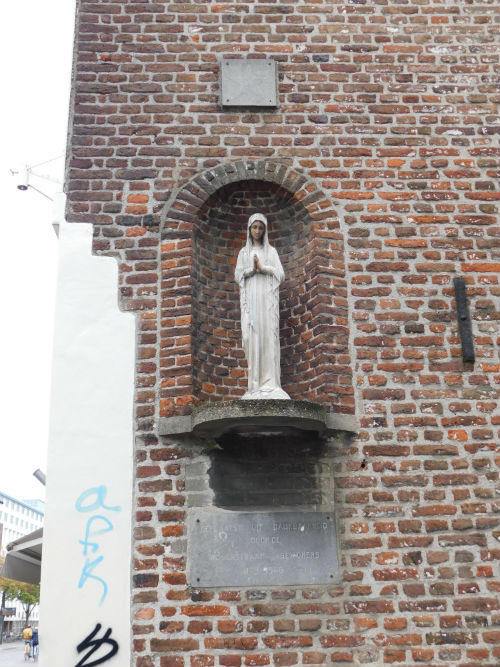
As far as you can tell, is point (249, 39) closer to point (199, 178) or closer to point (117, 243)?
point (199, 178)

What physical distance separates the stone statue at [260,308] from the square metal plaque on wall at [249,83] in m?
1.09

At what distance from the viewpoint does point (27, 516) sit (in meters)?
78.9

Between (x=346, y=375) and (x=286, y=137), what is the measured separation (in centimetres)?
205

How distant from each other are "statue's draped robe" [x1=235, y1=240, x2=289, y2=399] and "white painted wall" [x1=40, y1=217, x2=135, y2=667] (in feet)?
2.82

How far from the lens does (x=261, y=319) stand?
5.32 metres

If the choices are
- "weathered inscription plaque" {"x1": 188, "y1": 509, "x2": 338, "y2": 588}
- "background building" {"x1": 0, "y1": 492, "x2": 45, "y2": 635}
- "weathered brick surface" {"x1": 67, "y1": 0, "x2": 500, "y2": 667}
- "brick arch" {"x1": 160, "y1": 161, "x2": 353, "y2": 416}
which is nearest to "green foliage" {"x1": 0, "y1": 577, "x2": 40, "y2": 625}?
"background building" {"x1": 0, "y1": 492, "x2": 45, "y2": 635}

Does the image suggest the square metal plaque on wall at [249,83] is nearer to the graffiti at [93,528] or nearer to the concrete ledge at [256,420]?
the concrete ledge at [256,420]

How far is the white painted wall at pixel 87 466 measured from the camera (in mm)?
4781

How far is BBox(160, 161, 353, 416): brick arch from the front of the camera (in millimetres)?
5402

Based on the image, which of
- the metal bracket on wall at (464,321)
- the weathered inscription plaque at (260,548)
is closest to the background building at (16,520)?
the weathered inscription plaque at (260,548)

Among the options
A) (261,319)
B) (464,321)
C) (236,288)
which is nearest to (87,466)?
(261,319)

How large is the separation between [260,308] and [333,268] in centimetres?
71

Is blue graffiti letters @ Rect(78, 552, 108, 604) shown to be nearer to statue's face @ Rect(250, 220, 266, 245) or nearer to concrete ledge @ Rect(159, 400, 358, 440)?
concrete ledge @ Rect(159, 400, 358, 440)

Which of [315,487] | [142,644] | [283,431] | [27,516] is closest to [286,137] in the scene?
[283,431]
